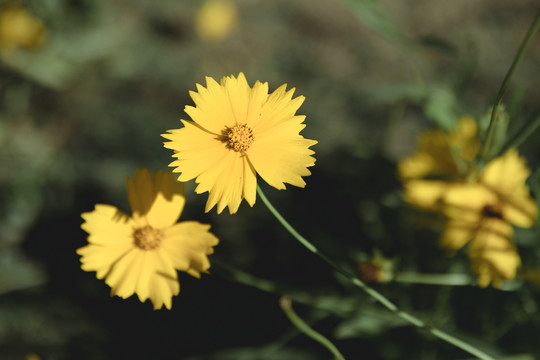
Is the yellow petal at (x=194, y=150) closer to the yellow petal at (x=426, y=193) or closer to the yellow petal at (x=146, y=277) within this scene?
the yellow petal at (x=146, y=277)

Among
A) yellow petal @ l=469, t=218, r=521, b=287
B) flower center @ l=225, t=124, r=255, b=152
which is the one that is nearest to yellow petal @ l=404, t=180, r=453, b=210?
yellow petal @ l=469, t=218, r=521, b=287

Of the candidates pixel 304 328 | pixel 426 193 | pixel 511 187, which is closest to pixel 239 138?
pixel 304 328

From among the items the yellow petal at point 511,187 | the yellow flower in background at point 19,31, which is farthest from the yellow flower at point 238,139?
the yellow flower in background at point 19,31

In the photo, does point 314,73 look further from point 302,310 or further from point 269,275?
point 302,310

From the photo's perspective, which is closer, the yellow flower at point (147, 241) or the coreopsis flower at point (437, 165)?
the yellow flower at point (147, 241)

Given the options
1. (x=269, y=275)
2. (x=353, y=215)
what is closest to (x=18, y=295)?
(x=269, y=275)

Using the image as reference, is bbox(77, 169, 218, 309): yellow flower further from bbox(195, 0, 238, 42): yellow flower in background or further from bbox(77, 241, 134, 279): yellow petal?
bbox(195, 0, 238, 42): yellow flower in background
